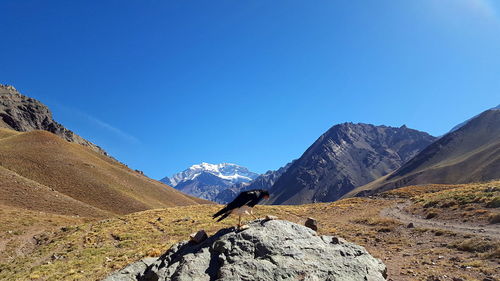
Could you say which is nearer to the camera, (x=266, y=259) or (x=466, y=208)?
(x=266, y=259)

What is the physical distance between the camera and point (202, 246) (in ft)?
42.6

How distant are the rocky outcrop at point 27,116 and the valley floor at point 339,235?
14537 cm

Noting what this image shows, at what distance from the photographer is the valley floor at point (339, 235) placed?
16219 mm

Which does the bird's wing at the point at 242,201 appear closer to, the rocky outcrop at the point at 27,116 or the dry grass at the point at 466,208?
the dry grass at the point at 466,208

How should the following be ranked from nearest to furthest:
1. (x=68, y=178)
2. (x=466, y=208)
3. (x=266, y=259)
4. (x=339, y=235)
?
(x=266, y=259), (x=339, y=235), (x=466, y=208), (x=68, y=178)

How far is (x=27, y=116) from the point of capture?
584 ft

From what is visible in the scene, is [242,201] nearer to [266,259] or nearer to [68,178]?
[266,259]

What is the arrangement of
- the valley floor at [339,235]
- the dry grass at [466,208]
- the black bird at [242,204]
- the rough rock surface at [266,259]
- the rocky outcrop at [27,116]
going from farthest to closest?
the rocky outcrop at [27,116] < the dry grass at [466,208] < the valley floor at [339,235] < the black bird at [242,204] < the rough rock surface at [266,259]

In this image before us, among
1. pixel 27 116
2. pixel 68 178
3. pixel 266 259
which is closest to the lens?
pixel 266 259

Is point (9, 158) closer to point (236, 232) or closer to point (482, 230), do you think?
point (236, 232)

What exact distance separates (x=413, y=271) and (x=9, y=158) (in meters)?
91.2

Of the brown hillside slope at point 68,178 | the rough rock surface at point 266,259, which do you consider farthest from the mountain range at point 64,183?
the rough rock surface at point 266,259

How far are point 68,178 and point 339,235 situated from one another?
241ft

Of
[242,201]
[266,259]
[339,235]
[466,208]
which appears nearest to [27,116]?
[339,235]
